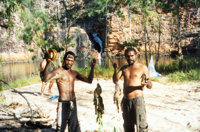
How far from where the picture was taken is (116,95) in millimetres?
2059

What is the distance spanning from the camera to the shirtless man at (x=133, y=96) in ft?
8.30

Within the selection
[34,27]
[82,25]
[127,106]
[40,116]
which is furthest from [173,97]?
A: [82,25]

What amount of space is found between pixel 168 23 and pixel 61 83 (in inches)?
1604

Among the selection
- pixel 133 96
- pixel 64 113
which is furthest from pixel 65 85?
pixel 133 96

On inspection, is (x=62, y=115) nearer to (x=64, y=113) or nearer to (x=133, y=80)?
(x=64, y=113)

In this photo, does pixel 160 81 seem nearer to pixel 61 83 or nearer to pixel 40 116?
pixel 40 116

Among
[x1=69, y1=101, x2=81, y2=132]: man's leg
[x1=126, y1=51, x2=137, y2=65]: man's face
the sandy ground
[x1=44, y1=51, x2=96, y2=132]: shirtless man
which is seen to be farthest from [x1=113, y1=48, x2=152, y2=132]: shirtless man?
[x1=69, y1=101, x2=81, y2=132]: man's leg

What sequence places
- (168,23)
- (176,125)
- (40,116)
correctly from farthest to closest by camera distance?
1. (168,23)
2. (40,116)
3. (176,125)

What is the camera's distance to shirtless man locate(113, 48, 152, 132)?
8.30 feet

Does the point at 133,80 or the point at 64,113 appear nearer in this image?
the point at 64,113

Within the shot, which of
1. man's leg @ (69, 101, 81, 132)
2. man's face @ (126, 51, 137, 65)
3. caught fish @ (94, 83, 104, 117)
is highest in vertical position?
man's face @ (126, 51, 137, 65)

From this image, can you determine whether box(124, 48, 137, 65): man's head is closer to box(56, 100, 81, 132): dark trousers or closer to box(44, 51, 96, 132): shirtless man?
box(44, 51, 96, 132): shirtless man

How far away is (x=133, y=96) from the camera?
255 cm

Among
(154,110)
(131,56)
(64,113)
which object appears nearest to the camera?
(64,113)
